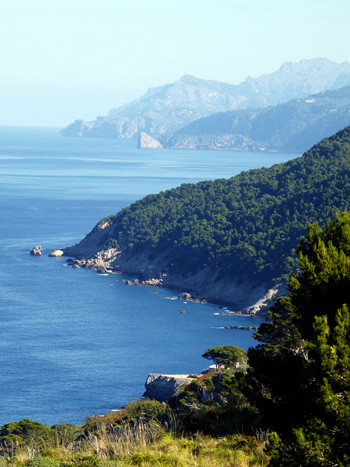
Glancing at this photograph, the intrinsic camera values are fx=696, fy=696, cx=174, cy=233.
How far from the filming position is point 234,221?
132m

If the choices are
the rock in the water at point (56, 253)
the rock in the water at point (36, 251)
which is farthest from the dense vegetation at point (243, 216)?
the rock in the water at point (36, 251)

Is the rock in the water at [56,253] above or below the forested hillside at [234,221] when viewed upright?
below

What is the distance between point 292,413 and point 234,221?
117915 mm

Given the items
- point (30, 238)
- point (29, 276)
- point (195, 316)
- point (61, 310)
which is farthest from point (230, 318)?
point (30, 238)

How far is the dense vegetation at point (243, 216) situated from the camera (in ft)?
381

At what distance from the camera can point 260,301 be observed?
347 feet

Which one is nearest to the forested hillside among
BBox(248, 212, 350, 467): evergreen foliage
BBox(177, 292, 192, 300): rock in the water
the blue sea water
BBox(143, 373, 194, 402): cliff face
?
BBox(177, 292, 192, 300): rock in the water

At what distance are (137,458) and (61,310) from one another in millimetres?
89444

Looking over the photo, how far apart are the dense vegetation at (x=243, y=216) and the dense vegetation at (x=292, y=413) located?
9117 centimetres

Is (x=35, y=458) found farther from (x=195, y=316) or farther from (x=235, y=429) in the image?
(x=195, y=316)

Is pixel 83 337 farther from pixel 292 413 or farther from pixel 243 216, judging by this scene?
pixel 292 413

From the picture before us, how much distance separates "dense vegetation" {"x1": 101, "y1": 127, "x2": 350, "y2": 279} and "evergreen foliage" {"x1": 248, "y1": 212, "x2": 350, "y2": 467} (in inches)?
3653

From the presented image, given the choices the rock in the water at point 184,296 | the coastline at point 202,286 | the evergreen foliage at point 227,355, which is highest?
the evergreen foliage at point 227,355

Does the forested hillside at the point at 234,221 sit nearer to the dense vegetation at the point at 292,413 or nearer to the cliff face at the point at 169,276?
the cliff face at the point at 169,276
